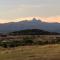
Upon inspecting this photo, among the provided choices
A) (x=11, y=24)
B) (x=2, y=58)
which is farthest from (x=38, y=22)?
(x=2, y=58)

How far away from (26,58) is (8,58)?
5.68 feet

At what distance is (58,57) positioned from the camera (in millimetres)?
27703

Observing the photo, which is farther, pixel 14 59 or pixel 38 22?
pixel 38 22

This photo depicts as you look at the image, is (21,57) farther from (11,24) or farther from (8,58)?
(11,24)

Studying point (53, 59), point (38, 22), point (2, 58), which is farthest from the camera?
point (38, 22)

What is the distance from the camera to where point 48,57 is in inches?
1091

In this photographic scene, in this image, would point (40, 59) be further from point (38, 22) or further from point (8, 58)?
point (38, 22)

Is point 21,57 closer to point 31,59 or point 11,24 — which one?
point 31,59

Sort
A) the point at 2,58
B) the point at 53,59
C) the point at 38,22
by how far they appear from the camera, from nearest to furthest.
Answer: the point at 53,59
the point at 2,58
the point at 38,22

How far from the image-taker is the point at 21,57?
2817 cm

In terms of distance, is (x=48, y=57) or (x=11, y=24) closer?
(x=48, y=57)

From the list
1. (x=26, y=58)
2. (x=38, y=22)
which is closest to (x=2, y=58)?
(x=26, y=58)

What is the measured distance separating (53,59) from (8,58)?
13.6 ft

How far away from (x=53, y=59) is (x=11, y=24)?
123 m
